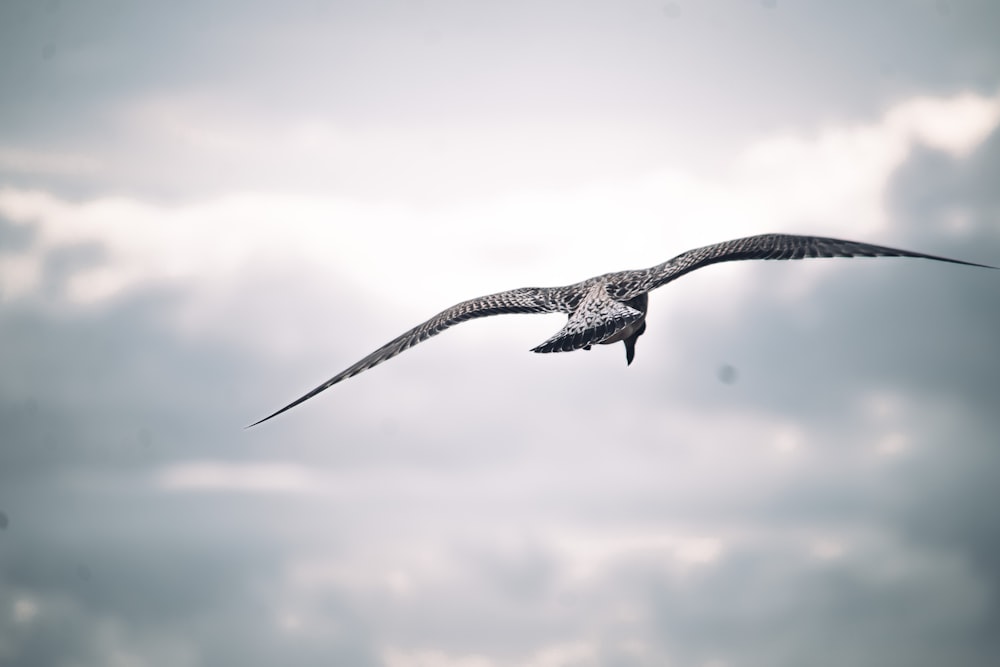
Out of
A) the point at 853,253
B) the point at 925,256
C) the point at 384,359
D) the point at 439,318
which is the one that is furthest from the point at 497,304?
the point at 925,256

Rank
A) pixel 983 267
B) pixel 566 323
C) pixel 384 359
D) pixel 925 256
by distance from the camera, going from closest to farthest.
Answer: pixel 983 267, pixel 925 256, pixel 566 323, pixel 384 359

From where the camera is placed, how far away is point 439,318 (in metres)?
30.9

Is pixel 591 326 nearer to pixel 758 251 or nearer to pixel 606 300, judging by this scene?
pixel 606 300

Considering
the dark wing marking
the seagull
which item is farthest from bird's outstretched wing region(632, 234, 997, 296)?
the dark wing marking

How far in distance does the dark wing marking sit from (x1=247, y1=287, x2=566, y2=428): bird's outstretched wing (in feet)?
10.3

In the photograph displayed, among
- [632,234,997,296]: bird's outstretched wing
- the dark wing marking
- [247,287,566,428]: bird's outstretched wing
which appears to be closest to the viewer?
the dark wing marking

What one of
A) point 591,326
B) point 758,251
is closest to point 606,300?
point 591,326

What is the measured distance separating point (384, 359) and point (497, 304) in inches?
162

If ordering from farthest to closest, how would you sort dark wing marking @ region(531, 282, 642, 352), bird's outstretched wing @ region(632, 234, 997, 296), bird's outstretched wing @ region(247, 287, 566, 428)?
bird's outstretched wing @ region(247, 287, 566, 428) → bird's outstretched wing @ region(632, 234, 997, 296) → dark wing marking @ region(531, 282, 642, 352)

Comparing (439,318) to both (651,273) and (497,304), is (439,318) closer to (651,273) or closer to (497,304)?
(497,304)

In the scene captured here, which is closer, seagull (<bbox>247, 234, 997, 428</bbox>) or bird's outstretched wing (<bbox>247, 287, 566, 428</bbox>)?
seagull (<bbox>247, 234, 997, 428</bbox>)

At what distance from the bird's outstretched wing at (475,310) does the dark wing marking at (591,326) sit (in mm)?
3134

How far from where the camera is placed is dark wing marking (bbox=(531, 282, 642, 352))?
24.6m

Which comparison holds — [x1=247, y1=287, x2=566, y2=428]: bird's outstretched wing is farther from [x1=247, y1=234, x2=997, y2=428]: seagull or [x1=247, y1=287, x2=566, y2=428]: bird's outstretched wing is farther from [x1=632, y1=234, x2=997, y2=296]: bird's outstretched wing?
[x1=632, y1=234, x2=997, y2=296]: bird's outstretched wing
